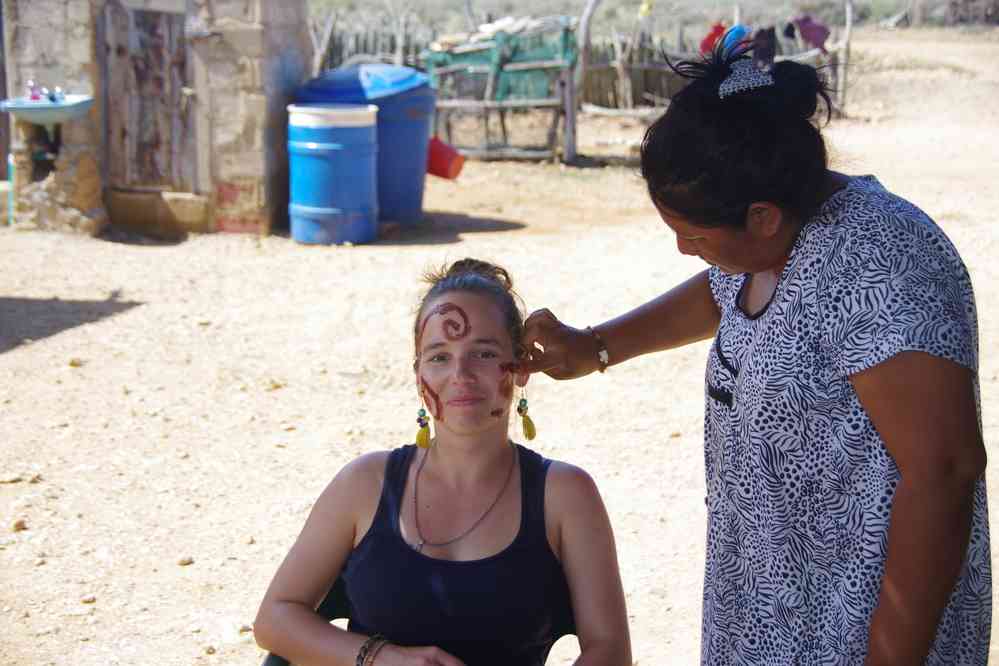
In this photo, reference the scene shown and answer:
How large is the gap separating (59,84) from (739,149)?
325 inches

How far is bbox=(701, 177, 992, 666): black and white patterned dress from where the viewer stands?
161cm

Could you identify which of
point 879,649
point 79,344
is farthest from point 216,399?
point 879,649

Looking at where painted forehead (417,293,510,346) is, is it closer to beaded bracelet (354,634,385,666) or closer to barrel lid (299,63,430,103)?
beaded bracelet (354,634,385,666)

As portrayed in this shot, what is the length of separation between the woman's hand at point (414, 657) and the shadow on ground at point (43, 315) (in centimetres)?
481

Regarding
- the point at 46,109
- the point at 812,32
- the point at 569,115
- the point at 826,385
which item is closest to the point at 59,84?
the point at 46,109

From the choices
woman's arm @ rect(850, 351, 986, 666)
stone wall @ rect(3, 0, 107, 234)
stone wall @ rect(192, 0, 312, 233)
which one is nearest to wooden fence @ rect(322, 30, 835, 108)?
stone wall @ rect(192, 0, 312, 233)

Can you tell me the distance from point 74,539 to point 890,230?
3.16 m

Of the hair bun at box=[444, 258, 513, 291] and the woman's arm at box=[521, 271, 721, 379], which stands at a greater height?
the hair bun at box=[444, 258, 513, 291]

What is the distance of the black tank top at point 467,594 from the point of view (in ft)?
6.56

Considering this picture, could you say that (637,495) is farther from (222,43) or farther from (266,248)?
(222,43)

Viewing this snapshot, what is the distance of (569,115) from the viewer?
13391mm

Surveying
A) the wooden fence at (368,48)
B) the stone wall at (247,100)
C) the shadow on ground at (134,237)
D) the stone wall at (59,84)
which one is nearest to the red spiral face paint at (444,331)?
the stone wall at (247,100)

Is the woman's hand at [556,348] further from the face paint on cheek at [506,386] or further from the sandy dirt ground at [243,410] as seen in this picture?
the sandy dirt ground at [243,410]

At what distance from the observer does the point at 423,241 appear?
923 cm
